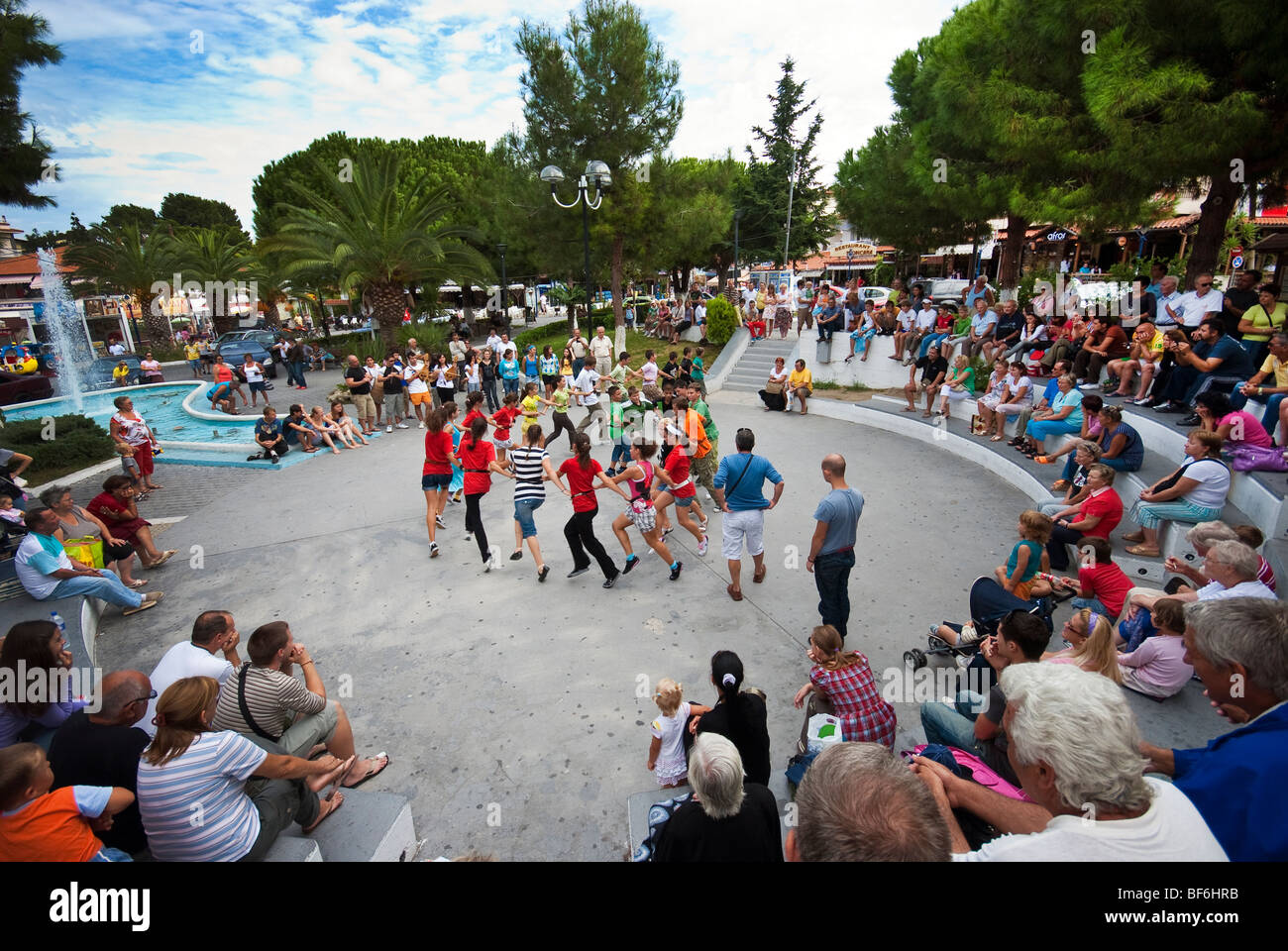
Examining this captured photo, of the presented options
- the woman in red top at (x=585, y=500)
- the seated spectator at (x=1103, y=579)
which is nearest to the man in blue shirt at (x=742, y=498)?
the woman in red top at (x=585, y=500)

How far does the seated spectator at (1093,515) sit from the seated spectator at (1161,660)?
64.3 inches

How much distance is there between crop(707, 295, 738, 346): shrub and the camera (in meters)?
19.8

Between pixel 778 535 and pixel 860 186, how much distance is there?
60.8 feet

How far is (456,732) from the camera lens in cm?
443

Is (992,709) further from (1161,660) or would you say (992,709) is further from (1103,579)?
(1103,579)

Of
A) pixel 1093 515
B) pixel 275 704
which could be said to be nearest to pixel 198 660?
pixel 275 704

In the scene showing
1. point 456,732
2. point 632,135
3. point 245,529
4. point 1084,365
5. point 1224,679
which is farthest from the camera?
point 632,135

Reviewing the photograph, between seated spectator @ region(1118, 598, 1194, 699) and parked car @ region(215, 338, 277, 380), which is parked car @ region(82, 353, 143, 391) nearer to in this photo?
parked car @ region(215, 338, 277, 380)

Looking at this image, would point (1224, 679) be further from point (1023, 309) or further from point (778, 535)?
point (1023, 309)

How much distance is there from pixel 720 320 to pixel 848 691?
697 inches

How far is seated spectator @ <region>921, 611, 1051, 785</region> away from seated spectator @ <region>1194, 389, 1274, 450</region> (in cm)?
468

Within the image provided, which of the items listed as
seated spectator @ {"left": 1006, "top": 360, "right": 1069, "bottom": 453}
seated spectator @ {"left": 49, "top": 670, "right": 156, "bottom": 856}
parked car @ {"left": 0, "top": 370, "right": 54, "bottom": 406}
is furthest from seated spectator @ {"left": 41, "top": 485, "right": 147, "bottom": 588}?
parked car @ {"left": 0, "top": 370, "right": 54, "bottom": 406}

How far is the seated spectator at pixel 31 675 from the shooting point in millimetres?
3580
